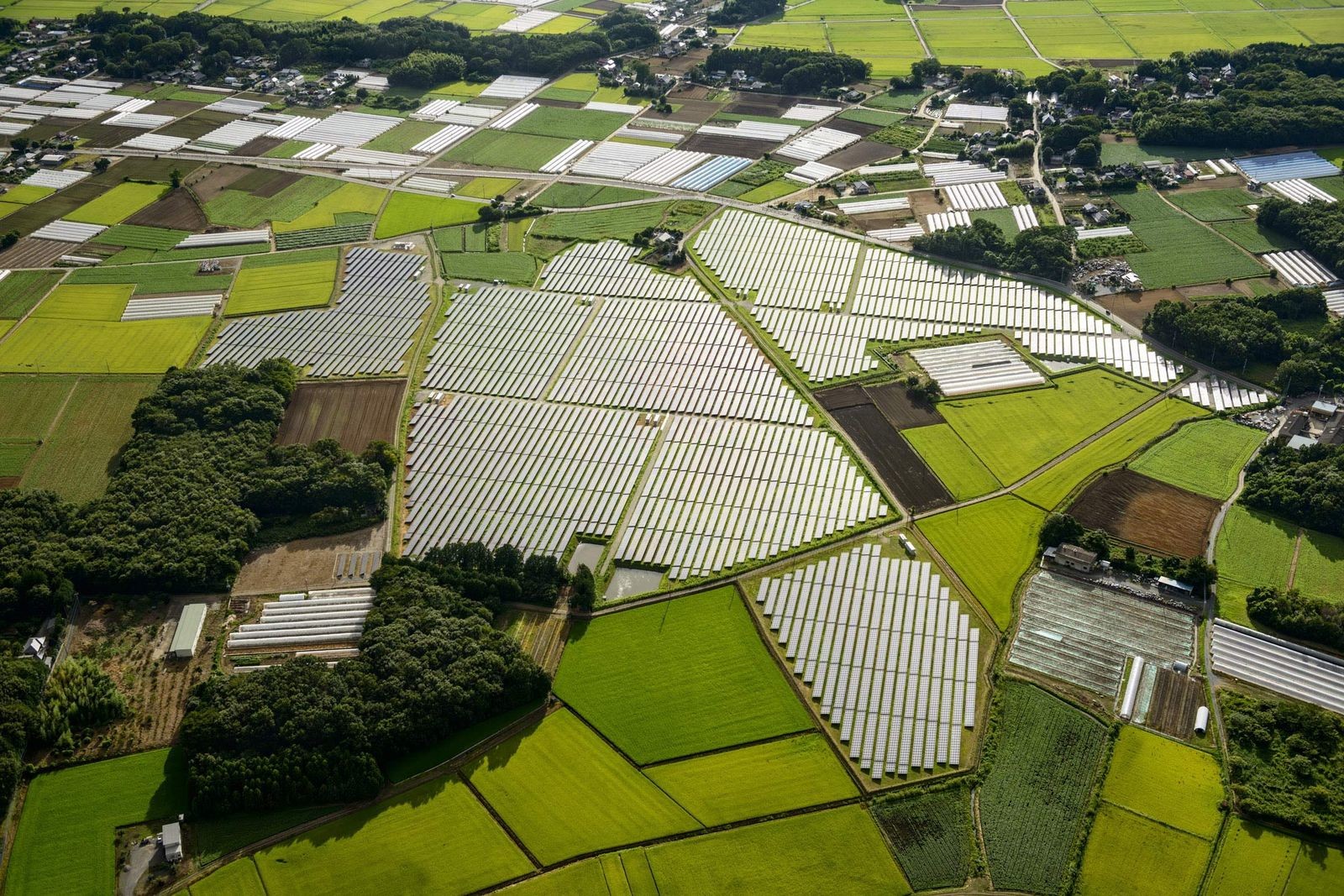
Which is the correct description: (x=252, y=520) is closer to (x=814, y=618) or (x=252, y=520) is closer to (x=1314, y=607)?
(x=814, y=618)

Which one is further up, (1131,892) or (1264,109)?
(1264,109)

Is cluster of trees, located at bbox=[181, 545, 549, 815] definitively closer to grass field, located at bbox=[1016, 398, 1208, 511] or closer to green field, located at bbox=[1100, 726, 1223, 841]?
green field, located at bbox=[1100, 726, 1223, 841]

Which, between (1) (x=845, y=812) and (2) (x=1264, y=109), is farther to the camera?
(2) (x=1264, y=109)

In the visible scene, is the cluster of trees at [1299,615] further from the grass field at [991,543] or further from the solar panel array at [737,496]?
the solar panel array at [737,496]

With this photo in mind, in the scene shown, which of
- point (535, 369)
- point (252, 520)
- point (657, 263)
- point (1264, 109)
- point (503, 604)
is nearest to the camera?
point (503, 604)

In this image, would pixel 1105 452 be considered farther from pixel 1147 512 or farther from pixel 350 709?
pixel 350 709

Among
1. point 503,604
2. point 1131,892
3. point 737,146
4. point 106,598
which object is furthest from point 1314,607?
point 737,146

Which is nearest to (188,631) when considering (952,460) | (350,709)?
(350,709)
